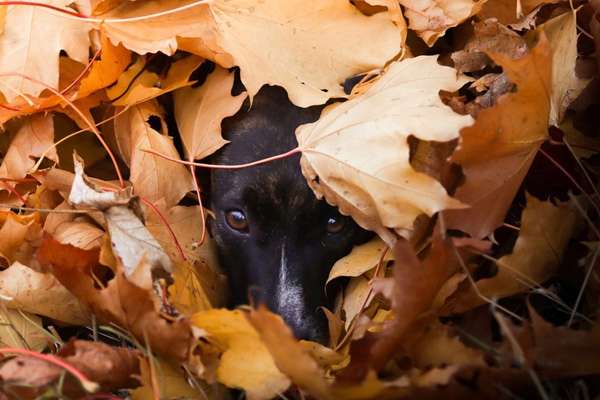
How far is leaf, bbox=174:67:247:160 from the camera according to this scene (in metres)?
2.78

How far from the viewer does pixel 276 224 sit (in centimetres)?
284

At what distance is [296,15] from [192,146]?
22.8 inches

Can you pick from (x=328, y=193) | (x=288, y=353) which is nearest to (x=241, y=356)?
(x=288, y=353)

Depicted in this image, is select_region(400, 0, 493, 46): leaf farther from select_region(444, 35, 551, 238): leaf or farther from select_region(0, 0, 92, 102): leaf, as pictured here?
select_region(0, 0, 92, 102): leaf

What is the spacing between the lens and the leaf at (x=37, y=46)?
272 centimetres

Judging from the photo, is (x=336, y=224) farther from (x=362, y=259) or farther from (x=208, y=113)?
(x=208, y=113)

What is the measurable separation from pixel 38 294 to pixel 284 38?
1.16 meters

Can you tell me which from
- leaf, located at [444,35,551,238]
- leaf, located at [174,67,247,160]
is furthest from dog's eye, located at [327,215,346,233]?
leaf, located at [444,35,551,238]

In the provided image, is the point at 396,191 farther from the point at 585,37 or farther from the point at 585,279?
the point at 585,37

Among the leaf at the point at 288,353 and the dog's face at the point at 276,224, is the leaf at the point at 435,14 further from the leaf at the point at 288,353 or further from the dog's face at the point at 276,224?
the leaf at the point at 288,353

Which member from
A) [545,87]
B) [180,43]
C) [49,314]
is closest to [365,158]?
[545,87]

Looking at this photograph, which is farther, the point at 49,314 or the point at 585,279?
the point at 49,314

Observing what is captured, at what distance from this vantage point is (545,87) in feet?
7.07

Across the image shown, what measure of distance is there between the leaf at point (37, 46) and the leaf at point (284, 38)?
121mm
